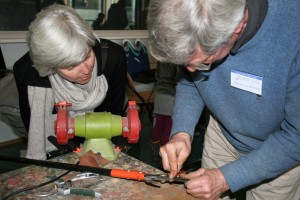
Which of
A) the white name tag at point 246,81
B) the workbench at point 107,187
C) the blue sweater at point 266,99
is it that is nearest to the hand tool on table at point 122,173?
the workbench at point 107,187

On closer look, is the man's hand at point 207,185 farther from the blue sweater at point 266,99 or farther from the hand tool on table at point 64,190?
the hand tool on table at point 64,190

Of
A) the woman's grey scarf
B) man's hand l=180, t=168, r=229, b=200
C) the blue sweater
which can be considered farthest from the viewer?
the woman's grey scarf

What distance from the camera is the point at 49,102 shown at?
1.57 m

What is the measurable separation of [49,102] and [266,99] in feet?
3.59

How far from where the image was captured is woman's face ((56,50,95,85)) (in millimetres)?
1386

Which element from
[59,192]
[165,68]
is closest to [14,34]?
[165,68]

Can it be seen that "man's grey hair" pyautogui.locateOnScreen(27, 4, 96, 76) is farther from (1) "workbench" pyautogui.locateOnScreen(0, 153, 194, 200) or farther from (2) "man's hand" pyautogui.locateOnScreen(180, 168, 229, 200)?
(2) "man's hand" pyautogui.locateOnScreen(180, 168, 229, 200)

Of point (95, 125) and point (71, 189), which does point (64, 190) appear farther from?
point (95, 125)

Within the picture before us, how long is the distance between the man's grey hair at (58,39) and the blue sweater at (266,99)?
1.75ft

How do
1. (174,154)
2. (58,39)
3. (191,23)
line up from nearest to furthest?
(191,23), (174,154), (58,39)

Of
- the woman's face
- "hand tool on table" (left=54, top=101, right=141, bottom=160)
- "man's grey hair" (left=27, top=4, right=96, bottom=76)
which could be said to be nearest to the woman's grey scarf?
the woman's face

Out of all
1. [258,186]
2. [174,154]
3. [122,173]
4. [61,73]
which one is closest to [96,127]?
[122,173]

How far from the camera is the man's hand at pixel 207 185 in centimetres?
100

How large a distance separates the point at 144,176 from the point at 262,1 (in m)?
0.68
